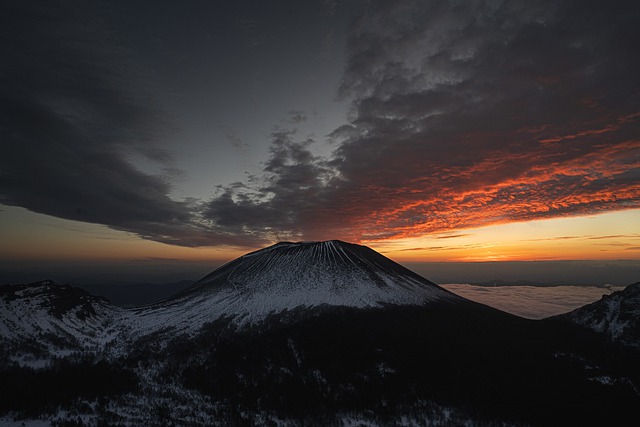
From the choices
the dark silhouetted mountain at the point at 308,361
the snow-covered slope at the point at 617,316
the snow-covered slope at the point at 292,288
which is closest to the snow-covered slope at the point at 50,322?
the dark silhouetted mountain at the point at 308,361

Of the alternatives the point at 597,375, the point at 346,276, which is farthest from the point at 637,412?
the point at 346,276

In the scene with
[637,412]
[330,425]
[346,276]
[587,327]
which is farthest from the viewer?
[346,276]

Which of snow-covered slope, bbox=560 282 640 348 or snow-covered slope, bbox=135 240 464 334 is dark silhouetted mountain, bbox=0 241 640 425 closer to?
snow-covered slope, bbox=135 240 464 334

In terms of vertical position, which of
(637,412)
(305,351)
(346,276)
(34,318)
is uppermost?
(346,276)

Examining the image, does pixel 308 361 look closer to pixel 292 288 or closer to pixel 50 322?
pixel 292 288

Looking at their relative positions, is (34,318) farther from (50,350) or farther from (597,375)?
(597,375)

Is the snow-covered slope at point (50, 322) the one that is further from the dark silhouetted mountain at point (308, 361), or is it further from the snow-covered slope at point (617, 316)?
the snow-covered slope at point (617, 316)

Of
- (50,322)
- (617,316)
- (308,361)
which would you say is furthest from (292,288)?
(617,316)
